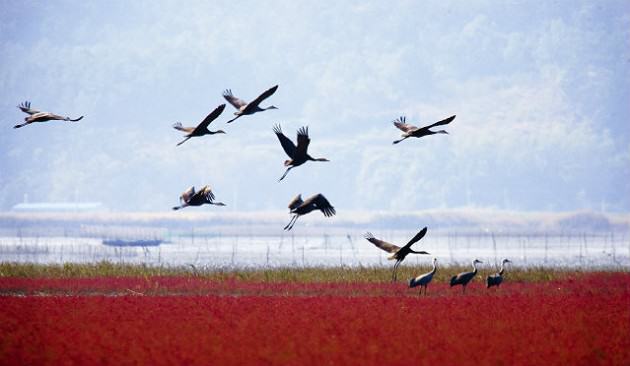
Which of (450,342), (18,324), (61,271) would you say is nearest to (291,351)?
(450,342)

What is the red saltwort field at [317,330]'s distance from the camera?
20.4 meters

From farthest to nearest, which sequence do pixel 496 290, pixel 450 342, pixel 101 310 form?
1. pixel 496 290
2. pixel 101 310
3. pixel 450 342

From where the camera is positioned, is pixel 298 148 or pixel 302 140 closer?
pixel 302 140

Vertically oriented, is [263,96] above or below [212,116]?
above

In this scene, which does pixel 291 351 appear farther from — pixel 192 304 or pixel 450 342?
pixel 192 304

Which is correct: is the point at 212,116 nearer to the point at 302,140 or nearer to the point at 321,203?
the point at 302,140

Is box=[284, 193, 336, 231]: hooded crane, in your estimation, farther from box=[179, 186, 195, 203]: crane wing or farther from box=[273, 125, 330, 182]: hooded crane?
box=[179, 186, 195, 203]: crane wing

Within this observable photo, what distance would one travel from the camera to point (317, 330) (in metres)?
23.4

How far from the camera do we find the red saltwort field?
2041 centimetres

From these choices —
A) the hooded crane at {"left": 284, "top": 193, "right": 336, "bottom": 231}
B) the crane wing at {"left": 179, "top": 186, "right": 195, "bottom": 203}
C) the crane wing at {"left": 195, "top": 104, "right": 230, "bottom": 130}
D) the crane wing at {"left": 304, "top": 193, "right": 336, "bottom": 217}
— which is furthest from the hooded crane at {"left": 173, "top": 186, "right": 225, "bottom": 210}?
the crane wing at {"left": 304, "top": 193, "right": 336, "bottom": 217}

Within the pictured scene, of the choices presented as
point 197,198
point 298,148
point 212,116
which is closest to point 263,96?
point 212,116

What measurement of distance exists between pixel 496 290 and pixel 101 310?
15347 millimetres

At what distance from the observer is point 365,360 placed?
65.4 feet

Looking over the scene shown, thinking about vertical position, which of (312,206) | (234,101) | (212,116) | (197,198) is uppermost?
(234,101)
